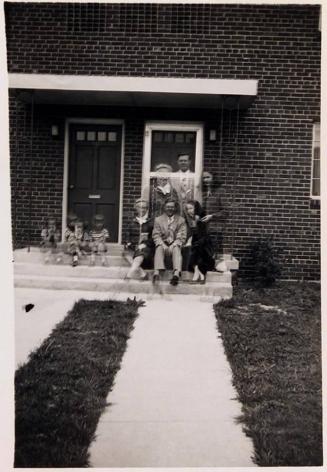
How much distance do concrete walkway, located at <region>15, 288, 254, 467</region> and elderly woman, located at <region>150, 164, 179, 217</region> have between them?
7.25 ft

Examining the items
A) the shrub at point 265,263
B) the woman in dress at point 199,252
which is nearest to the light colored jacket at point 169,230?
the woman in dress at point 199,252

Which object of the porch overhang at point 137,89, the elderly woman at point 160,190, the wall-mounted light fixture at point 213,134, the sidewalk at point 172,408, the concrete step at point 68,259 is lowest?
the sidewalk at point 172,408

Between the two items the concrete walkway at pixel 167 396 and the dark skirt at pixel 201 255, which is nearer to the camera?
the concrete walkway at pixel 167 396

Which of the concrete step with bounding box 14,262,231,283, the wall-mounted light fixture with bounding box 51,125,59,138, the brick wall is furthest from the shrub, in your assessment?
the wall-mounted light fixture with bounding box 51,125,59,138

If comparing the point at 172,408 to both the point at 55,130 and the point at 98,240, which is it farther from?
the point at 55,130

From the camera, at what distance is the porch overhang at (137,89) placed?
6203mm

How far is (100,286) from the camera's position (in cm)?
597

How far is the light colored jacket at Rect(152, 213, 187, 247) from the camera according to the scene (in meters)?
6.01

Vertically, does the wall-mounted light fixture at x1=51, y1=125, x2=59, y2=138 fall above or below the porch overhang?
below

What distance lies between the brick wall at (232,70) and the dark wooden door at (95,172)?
0.31m

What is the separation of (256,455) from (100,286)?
3.67m

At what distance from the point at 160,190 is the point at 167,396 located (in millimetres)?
4215

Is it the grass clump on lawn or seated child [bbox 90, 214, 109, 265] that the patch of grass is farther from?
seated child [bbox 90, 214, 109, 265]

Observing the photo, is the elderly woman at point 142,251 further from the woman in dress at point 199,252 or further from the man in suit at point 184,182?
the man in suit at point 184,182
